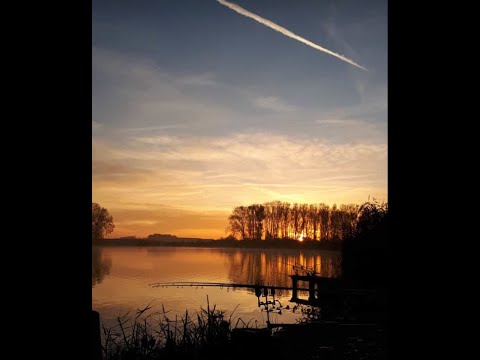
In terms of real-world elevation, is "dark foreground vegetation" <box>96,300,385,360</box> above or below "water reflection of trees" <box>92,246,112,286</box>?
above

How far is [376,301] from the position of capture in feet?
46.9

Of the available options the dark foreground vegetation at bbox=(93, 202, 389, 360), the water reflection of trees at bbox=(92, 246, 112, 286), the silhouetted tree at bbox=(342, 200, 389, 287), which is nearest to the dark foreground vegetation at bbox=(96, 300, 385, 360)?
the dark foreground vegetation at bbox=(93, 202, 389, 360)

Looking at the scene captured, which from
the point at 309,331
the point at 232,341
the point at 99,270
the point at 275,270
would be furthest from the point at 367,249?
the point at 99,270

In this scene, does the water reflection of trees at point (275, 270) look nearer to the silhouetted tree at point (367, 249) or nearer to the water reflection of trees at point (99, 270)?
the silhouetted tree at point (367, 249)

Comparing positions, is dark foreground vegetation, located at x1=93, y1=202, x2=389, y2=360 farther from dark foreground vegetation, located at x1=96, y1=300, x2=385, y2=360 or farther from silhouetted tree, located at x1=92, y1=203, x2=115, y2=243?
silhouetted tree, located at x1=92, y1=203, x2=115, y2=243

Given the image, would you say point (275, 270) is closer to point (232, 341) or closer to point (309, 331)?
point (309, 331)

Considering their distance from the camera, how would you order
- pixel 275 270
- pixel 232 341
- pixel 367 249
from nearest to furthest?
pixel 232 341, pixel 367 249, pixel 275 270
